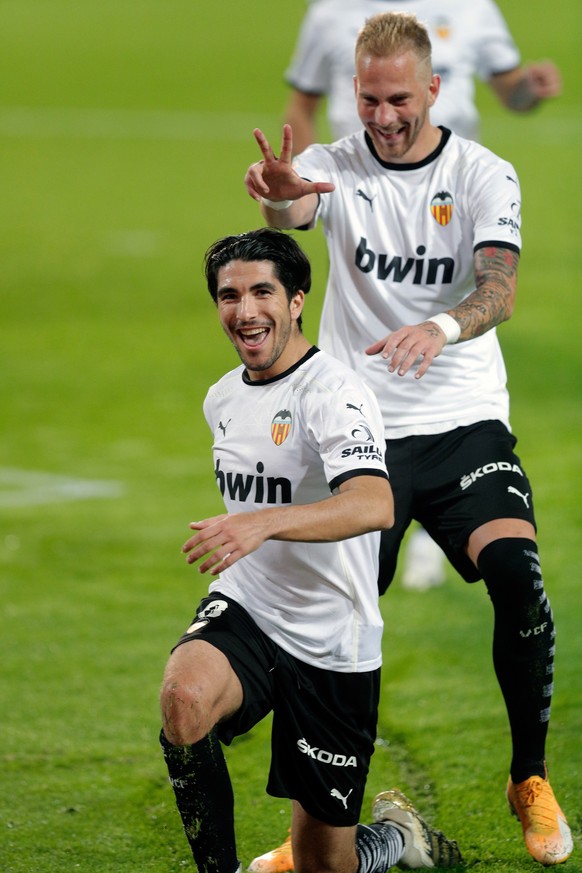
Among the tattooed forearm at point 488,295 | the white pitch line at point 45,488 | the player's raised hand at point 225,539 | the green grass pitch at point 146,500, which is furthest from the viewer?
the white pitch line at point 45,488

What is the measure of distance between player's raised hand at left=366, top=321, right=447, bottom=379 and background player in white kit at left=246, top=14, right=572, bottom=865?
1.12ft

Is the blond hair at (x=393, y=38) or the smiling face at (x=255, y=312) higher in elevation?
the blond hair at (x=393, y=38)

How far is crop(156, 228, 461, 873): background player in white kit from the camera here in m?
4.06

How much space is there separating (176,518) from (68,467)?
1350 millimetres

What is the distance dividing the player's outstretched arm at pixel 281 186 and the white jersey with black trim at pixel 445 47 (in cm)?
265

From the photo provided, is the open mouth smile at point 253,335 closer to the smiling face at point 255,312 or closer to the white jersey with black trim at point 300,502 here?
the smiling face at point 255,312

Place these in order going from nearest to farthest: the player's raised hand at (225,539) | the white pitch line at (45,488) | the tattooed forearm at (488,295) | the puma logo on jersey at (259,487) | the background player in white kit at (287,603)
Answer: the player's raised hand at (225,539), the background player in white kit at (287,603), the puma logo on jersey at (259,487), the tattooed forearm at (488,295), the white pitch line at (45,488)

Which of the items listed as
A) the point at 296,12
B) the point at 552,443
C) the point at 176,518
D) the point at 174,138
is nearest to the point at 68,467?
the point at 176,518

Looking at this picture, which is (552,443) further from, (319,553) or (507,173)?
(319,553)

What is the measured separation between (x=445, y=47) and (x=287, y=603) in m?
4.03

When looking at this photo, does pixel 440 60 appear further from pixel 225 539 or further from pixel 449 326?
pixel 225 539

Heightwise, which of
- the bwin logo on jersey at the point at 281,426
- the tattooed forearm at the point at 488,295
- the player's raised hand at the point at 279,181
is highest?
the player's raised hand at the point at 279,181

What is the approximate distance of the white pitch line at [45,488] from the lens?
29.3 ft

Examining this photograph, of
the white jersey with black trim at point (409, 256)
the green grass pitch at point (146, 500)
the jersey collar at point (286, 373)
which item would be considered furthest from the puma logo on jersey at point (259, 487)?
the green grass pitch at point (146, 500)
